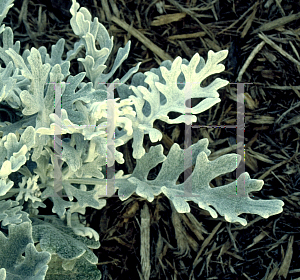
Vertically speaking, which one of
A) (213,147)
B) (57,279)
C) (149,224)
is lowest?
(149,224)

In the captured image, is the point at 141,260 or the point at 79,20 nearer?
the point at 79,20

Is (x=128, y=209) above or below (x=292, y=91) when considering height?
below

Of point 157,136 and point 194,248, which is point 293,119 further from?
point 157,136

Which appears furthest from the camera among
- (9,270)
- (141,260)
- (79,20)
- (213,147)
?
(213,147)

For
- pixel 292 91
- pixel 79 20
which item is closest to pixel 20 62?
pixel 79 20

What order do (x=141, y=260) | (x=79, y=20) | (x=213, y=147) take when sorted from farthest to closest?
(x=213, y=147), (x=141, y=260), (x=79, y=20)

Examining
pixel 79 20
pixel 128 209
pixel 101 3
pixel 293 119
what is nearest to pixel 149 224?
pixel 128 209

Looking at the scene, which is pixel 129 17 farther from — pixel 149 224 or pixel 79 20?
pixel 149 224
